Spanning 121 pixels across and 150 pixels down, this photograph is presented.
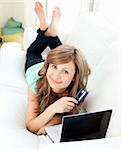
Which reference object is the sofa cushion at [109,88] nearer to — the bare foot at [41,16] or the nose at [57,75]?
the nose at [57,75]

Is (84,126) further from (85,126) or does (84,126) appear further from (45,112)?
(45,112)

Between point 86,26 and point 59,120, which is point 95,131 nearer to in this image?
point 59,120

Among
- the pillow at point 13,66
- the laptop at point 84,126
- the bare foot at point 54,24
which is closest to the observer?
the laptop at point 84,126

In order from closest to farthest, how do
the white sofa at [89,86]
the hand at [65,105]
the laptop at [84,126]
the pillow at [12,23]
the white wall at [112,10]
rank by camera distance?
the laptop at [84,126]
the white sofa at [89,86]
the hand at [65,105]
the white wall at [112,10]
the pillow at [12,23]

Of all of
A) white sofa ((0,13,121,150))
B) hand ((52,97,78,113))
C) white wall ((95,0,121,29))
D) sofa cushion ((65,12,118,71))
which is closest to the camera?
white sofa ((0,13,121,150))

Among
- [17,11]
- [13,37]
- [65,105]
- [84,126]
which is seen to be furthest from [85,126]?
[17,11]

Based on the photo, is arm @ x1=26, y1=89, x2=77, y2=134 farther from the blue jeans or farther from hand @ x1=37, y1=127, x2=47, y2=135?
the blue jeans

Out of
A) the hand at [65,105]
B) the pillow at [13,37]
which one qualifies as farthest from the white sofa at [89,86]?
the pillow at [13,37]

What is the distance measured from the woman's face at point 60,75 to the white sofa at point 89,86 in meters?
0.13

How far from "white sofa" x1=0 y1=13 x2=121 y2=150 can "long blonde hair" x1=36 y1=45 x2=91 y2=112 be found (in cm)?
7

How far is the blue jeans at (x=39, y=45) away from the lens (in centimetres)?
182

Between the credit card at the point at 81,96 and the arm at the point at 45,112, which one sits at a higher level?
the credit card at the point at 81,96

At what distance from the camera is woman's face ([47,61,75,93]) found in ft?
4.06

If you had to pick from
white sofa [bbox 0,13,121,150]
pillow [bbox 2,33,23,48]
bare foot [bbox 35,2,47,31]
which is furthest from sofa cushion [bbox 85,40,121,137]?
pillow [bbox 2,33,23,48]
